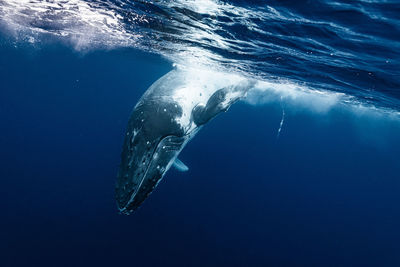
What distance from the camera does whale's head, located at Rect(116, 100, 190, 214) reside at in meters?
4.76

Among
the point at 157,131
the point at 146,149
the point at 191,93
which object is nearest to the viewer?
the point at 146,149

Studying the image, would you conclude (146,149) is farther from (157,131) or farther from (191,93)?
(191,93)

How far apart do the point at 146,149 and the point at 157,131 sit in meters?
0.47

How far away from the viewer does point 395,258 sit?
42.6m

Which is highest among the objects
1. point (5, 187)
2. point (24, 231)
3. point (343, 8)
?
point (343, 8)

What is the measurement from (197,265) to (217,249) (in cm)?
322

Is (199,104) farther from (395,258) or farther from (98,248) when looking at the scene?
(395,258)

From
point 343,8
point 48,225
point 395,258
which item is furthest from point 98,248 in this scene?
point 395,258

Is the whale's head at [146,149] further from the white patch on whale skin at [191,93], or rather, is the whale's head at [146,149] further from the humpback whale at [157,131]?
the white patch on whale skin at [191,93]

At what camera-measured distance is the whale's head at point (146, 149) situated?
4.76 metres

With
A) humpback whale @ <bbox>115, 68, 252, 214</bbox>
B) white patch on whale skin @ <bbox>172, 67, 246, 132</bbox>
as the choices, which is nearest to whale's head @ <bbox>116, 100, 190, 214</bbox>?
humpback whale @ <bbox>115, 68, 252, 214</bbox>

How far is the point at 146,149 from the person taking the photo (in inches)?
198

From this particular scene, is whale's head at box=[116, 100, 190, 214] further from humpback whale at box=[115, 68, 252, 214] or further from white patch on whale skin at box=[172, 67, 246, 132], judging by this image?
white patch on whale skin at box=[172, 67, 246, 132]

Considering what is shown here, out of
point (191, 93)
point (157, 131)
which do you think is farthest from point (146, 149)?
point (191, 93)
